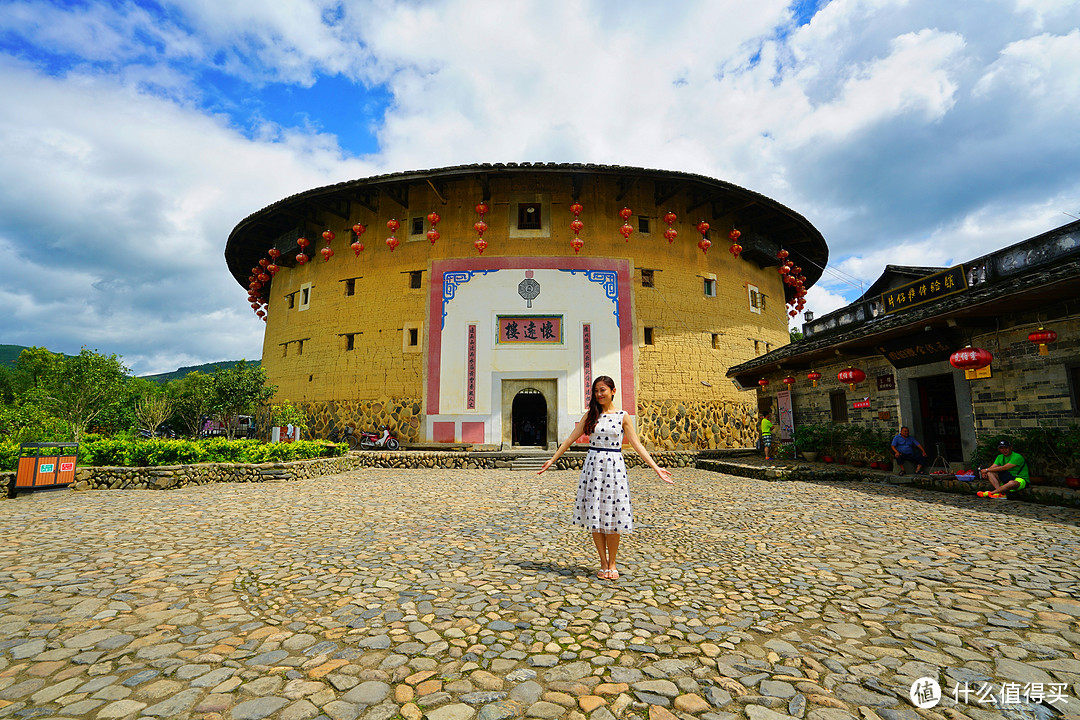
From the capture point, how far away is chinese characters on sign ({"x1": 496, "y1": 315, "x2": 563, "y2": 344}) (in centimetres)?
1727

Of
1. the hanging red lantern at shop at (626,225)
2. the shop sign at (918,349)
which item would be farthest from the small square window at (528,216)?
the shop sign at (918,349)

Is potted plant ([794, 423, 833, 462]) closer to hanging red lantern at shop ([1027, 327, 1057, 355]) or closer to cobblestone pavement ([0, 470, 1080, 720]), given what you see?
hanging red lantern at shop ([1027, 327, 1057, 355])

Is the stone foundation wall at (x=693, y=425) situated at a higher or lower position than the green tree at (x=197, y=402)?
lower

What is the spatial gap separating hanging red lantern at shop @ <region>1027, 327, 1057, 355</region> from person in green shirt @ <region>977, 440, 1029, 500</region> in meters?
1.58

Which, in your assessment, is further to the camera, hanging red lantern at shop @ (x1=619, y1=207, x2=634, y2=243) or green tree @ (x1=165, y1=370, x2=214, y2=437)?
green tree @ (x1=165, y1=370, x2=214, y2=437)

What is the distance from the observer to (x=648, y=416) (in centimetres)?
1717

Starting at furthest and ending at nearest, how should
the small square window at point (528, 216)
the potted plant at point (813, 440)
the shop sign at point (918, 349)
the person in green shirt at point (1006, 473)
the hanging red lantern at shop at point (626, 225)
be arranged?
the small square window at point (528, 216), the hanging red lantern at shop at point (626, 225), the potted plant at point (813, 440), the shop sign at point (918, 349), the person in green shirt at point (1006, 473)

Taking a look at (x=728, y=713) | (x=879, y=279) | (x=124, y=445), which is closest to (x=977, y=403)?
(x=728, y=713)

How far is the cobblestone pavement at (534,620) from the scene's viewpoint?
218 cm

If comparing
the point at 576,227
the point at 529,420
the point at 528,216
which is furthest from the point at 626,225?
the point at 529,420

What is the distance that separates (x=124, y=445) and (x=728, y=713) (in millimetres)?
12653

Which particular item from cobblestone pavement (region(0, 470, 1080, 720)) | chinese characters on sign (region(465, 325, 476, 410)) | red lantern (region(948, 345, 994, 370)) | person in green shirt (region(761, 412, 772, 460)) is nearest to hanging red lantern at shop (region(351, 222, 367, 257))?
chinese characters on sign (region(465, 325, 476, 410))

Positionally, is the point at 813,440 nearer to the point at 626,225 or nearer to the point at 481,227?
the point at 626,225

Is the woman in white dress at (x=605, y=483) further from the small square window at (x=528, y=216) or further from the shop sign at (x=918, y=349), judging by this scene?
the small square window at (x=528, y=216)
